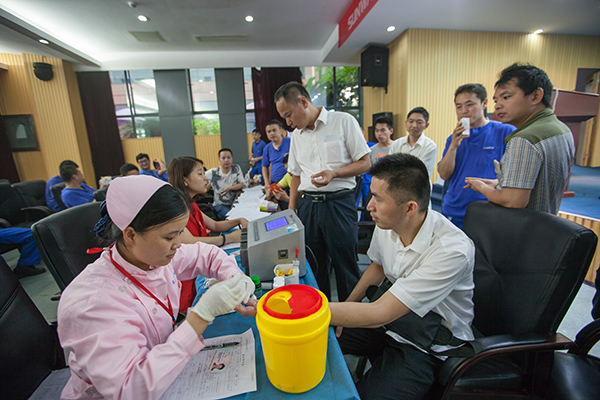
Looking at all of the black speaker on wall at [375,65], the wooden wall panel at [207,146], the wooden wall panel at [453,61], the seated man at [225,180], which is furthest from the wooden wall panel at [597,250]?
the wooden wall panel at [207,146]

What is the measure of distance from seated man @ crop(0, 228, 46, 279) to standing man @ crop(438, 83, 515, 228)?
4322 millimetres

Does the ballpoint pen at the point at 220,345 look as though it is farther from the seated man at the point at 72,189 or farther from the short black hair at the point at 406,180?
the seated man at the point at 72,189

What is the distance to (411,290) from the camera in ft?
2.88

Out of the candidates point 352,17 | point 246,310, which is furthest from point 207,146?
point 246,310

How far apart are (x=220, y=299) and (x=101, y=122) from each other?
7.62 meters

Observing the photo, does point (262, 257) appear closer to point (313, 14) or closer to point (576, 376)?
point (576, 376)

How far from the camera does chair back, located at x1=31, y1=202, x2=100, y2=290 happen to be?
3.55 ft

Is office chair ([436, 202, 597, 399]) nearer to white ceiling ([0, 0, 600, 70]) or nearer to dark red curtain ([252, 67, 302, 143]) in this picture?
white ceiling ([0, 0, 600, 70])

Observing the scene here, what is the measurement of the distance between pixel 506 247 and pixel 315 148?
1.24 metres

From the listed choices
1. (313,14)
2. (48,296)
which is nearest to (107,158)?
(48,296)

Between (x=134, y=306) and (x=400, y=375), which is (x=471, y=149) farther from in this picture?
(x=134, y=306)

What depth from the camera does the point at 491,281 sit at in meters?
1.04

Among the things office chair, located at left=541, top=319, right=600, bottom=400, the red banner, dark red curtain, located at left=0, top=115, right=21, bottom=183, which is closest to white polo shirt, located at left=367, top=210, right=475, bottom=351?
office chair, located at left=541, top=319, right=600, bottom=400

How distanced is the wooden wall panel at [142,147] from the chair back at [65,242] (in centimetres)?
600
